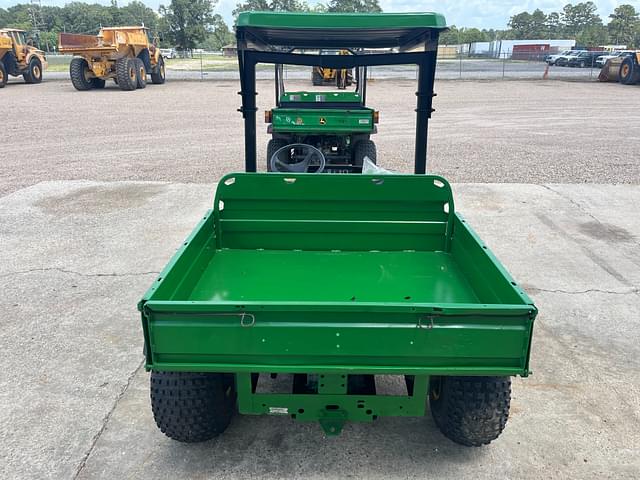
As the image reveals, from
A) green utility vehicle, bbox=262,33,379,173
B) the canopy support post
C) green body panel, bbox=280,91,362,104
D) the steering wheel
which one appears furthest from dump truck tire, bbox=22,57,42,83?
the canopy support post

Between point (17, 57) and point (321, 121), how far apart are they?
19.4m

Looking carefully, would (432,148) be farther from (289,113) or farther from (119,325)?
(119,325)

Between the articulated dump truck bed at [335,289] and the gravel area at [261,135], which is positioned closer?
the articulated dump truck bed at [335,289]

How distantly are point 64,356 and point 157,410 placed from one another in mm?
1294

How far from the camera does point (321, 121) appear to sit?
7.52 meters

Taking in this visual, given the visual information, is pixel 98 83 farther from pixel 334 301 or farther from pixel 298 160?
pixel 334 301

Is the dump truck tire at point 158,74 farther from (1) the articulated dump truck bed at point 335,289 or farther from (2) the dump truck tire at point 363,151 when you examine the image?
(1) the articulated dump truck bed at point 335,289

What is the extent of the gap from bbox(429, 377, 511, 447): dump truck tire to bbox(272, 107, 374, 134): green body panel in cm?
537

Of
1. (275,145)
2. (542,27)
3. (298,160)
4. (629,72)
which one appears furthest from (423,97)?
(542,27)

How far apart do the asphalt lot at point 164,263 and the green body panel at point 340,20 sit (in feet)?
7.35

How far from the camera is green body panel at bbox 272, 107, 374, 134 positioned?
750 cm

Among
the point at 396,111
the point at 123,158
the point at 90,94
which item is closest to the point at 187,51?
the point at 90,94

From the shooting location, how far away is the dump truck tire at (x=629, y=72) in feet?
80.9

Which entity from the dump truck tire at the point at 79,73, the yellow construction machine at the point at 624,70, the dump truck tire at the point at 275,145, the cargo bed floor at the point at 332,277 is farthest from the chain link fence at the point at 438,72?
the cargo bed floor at the point at 332,277
